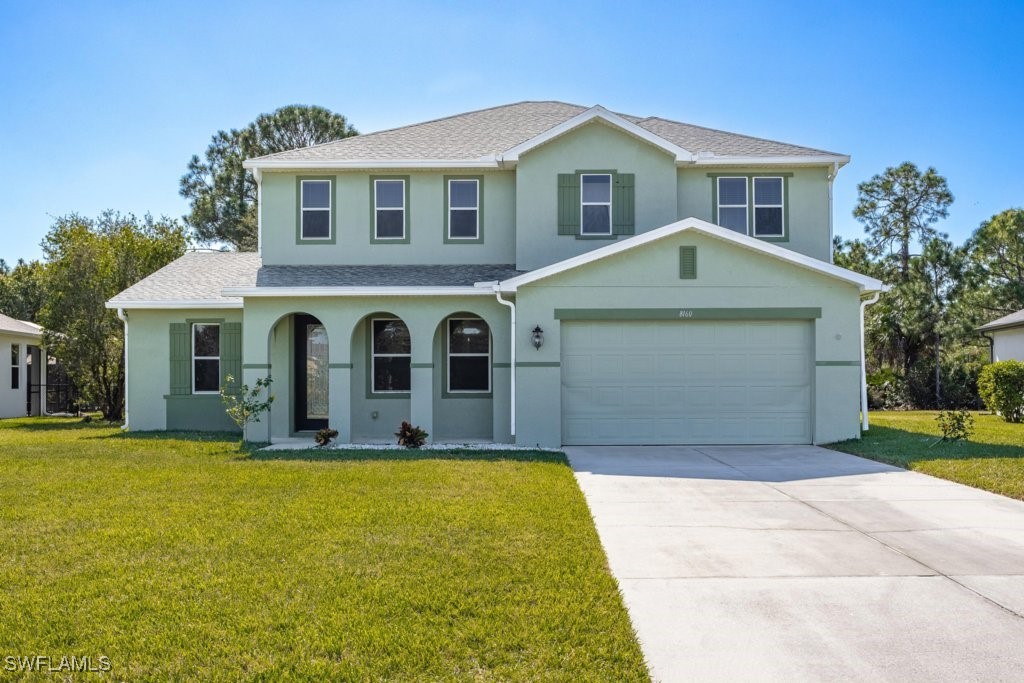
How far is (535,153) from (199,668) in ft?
40.2

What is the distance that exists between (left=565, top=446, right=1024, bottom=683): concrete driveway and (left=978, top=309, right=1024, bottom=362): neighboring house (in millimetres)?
16055

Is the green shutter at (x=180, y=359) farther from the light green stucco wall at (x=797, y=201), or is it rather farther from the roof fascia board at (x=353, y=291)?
the light green stucco wall at (x=797, y=201)

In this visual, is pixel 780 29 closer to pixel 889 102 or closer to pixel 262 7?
pixel 889 102

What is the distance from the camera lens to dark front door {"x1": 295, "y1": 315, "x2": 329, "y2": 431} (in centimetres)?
1551

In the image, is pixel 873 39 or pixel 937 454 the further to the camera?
pixel 873 39

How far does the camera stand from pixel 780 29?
14.1 meters

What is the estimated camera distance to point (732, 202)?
15180 millimetres

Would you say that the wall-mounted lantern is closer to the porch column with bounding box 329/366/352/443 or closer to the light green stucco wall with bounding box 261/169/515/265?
the light green stucco wall with bounding box 261/169/515/265

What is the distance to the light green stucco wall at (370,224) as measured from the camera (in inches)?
593

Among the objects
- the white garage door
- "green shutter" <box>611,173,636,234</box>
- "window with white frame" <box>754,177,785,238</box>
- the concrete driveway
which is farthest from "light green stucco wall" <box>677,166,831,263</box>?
the concrete driveway

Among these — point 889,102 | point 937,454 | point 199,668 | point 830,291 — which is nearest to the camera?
point 199,668

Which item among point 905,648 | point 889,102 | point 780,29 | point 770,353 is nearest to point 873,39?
point 780,29

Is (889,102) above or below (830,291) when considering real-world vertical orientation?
above

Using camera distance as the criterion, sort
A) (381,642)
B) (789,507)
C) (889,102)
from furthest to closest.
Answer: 1. (889,102)
2. (789,507)
3. (381,642)
